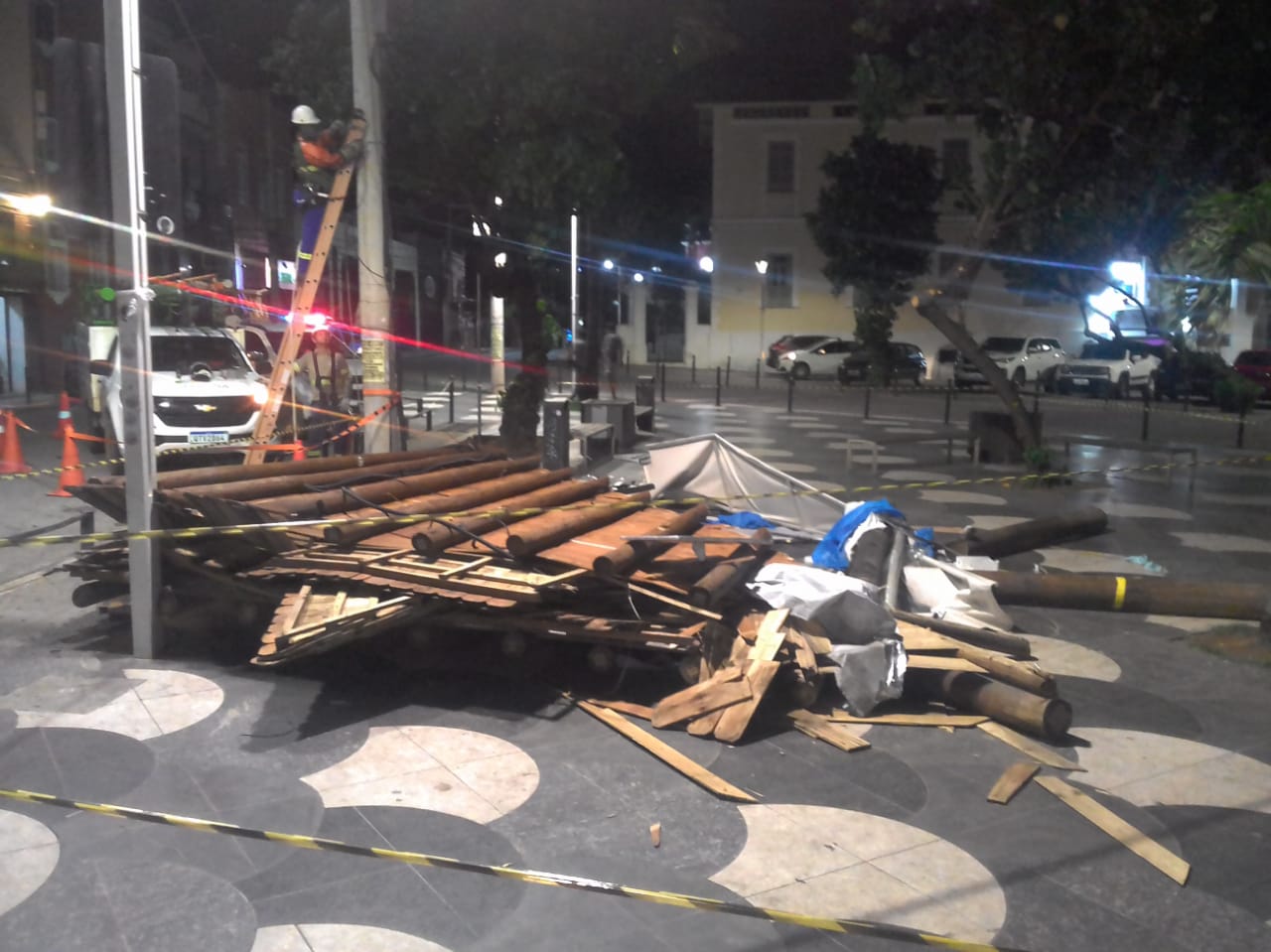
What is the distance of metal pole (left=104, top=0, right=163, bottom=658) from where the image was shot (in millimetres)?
6355

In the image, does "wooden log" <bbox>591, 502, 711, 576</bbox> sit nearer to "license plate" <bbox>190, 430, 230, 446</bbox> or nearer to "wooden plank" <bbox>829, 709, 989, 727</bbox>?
"wooden plank" <bbox>829, 709, 989, 727</bbox>

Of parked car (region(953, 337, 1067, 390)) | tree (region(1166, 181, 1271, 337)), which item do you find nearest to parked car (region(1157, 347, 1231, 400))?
parked car (region(953, 337, 1067, 390))

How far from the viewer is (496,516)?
22.7 ft

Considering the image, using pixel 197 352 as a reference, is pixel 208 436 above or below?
below

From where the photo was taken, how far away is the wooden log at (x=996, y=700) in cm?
574

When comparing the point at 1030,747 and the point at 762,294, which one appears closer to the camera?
the point at 1030,747

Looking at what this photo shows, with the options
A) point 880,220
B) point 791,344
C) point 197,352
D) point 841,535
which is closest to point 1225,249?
point 841,535

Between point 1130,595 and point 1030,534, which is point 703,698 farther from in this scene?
point 1030,534

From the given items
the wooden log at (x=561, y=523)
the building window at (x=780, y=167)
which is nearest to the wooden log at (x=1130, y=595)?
the wooden log at (x=561, y=523)

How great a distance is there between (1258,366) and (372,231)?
1040 inches

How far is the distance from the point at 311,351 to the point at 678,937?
12.5 m

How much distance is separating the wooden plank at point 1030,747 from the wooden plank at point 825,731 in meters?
0.71

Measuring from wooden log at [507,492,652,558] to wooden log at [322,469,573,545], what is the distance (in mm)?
462

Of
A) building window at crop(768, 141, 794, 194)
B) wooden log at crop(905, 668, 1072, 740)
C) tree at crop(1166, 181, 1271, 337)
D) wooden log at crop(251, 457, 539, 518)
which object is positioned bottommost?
wooden log at crop(905, 668, 1072, 740)
